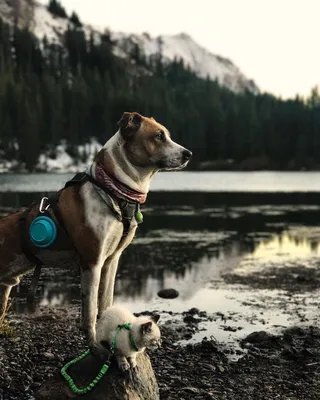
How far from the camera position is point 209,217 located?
40500 millimetres

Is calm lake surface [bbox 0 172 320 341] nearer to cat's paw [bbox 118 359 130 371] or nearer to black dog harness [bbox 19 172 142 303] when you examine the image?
cat's paw [bbox 118 359 130 371]

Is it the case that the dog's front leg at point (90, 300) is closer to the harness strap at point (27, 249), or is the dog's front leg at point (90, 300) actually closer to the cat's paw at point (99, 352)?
the cat's paw at point (99, 352)

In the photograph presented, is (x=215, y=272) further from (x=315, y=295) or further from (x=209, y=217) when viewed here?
(x=209, y=217)

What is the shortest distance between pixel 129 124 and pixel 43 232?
176 cm

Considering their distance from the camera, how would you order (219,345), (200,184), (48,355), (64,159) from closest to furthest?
(48,355) < (219,345) < (200,184) < (64,159)

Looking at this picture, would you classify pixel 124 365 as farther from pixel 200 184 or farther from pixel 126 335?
pixel 200 184

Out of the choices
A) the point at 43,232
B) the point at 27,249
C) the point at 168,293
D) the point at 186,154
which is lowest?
the point at 168,293

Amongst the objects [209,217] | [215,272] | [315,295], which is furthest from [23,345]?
[209,217]

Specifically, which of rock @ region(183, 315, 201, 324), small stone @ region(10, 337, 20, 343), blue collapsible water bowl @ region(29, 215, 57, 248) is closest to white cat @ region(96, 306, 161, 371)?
blue collapsible water bowl @ region(29, 215, 57, 248)

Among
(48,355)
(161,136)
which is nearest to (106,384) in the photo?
(48,355)

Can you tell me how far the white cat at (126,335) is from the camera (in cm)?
674

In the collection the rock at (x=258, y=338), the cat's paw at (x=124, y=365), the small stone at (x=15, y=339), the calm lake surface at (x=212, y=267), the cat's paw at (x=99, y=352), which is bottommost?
the calm lake surface at (x=212, y=267)

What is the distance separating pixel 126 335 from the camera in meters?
6.80

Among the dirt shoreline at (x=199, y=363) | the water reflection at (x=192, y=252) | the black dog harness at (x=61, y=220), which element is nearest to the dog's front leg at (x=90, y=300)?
the black dog harness at (x=61, y=220)
